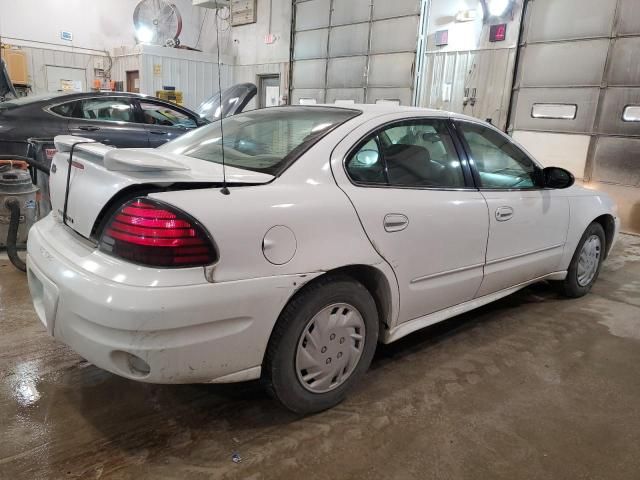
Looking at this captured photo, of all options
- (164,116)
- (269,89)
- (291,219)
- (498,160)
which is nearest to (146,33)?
(269,89)

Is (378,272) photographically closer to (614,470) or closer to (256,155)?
(256,155)

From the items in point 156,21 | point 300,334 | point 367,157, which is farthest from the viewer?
point 156,21

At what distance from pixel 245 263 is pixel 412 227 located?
86 cm

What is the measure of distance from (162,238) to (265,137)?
0.98m

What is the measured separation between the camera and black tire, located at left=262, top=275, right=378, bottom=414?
6.06ft

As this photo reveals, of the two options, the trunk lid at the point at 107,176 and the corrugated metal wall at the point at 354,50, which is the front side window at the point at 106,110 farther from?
the corrugated metal wall at the point at 354,50

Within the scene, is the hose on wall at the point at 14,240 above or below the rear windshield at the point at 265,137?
below

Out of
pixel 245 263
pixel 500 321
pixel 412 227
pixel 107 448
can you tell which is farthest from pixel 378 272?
pixel 500 321

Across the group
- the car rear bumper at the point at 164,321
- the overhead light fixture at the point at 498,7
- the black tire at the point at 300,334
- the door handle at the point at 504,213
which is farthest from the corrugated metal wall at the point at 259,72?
the car rear bumper at the point at 164,321

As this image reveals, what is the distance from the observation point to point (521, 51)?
299 inches

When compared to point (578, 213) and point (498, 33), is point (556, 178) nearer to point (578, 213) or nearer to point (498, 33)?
point (578, 213)

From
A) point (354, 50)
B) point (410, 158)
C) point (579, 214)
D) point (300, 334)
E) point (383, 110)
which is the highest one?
point (354, 50)

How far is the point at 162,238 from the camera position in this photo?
1.58 m

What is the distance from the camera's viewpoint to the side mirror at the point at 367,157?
7.08 feet
